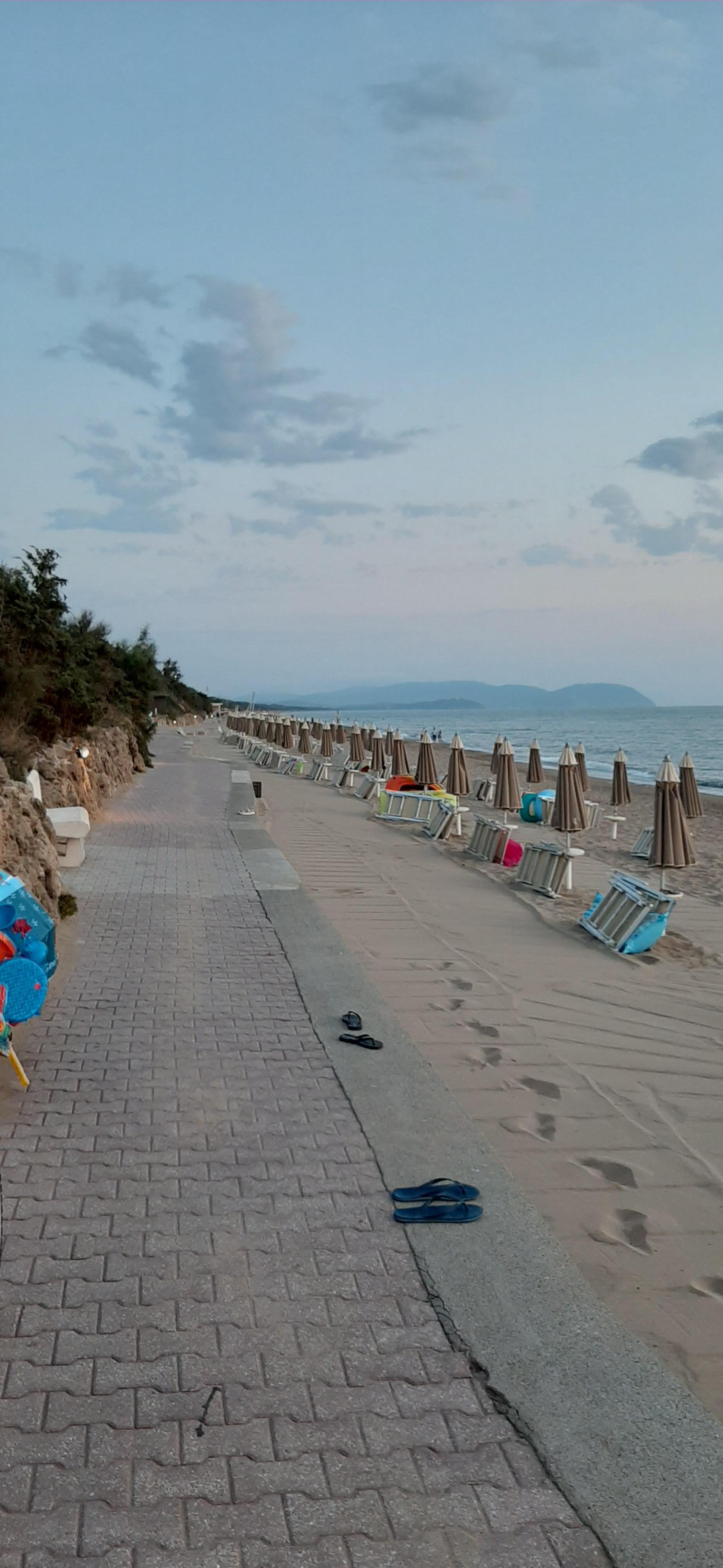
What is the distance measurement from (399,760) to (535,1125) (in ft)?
59.4

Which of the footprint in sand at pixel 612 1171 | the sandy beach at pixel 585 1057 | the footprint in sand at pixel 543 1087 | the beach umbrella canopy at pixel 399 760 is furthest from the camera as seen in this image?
the beach umbrella canopy at pixel 399 760

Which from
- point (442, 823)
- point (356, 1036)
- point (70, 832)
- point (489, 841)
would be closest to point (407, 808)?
point (442, 823)

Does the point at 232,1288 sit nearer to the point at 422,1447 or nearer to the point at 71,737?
the point at 422,1447

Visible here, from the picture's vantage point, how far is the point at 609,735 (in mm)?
93688

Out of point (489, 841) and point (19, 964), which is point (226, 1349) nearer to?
point (19, 964)

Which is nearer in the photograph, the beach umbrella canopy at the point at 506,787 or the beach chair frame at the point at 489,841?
the beach chair frame at the point at 489,841

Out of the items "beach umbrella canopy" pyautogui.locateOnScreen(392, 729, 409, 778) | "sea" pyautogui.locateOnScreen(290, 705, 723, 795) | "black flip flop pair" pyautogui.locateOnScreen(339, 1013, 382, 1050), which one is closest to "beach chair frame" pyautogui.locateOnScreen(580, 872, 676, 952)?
"black flip flop pair" pyautogui.locateOnScreen(339, 1013, 382, 1050)

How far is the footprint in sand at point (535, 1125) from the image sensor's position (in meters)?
4.80

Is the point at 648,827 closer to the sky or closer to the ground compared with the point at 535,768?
closer to the ground

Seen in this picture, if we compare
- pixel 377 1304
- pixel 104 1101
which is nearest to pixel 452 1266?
pixel 377 1304

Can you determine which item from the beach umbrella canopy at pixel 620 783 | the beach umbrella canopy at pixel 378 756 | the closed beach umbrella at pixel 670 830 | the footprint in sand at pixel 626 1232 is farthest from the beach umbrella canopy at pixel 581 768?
the footprint in sand at pixel 626 1232

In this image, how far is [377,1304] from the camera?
3.29 m

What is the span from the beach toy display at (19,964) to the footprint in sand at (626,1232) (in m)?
2.75

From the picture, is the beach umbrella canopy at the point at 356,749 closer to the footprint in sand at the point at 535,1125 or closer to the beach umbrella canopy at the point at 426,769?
the beach umbrella canopy at the point at 426,769
